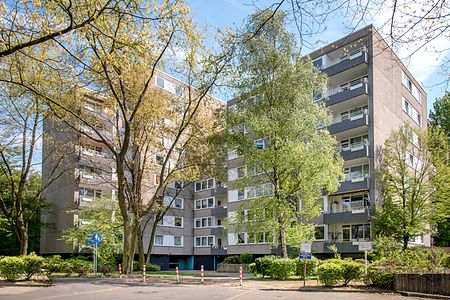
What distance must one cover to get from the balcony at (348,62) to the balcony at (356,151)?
6.57m

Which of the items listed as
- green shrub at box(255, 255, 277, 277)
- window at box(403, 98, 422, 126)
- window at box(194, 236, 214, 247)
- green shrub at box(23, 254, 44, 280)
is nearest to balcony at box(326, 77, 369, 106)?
window at box(403, 98, 422, 126)

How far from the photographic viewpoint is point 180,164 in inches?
1367

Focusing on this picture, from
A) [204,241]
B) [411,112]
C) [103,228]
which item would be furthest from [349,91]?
[204,241]

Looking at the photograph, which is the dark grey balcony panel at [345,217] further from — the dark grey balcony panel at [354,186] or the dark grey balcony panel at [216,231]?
the dark grey balcony panel at [216,231]

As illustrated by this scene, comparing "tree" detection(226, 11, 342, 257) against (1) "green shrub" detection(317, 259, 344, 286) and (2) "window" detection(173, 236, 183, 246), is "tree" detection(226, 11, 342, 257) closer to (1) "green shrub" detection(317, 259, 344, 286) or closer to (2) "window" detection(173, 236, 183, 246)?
(1) "green shrub" detection(317, 259, 344, 286)

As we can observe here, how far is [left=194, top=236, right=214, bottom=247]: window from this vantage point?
5484 cm

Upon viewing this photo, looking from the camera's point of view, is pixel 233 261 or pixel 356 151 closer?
pixel 356 151

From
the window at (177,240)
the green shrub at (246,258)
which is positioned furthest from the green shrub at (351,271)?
the window at (177,240)

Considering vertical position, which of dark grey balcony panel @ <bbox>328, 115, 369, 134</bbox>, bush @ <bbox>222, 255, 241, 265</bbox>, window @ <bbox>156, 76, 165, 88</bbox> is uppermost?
window @ <bbox>156, 76, 165, 88</bbox>

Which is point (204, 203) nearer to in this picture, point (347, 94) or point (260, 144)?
point (347, 94)

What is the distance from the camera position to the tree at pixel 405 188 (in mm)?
34250

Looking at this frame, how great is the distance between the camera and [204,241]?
182 ft

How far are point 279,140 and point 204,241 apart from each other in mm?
32401

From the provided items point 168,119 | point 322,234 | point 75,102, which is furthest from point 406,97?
point 75,102
